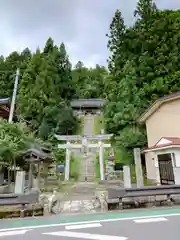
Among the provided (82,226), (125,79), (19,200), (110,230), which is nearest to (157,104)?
(125,79)

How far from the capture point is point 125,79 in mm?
23594

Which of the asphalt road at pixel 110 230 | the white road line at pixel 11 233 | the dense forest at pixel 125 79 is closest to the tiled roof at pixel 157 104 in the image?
the dense forest at pixel 125 79

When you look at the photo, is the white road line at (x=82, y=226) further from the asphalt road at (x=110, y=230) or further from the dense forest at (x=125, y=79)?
the dense forest at (x=125, y=79)

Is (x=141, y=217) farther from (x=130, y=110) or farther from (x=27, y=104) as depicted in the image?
(x=27, y=104)

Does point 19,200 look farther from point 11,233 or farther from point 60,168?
point 60,168

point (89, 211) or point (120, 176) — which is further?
point (120, 176)

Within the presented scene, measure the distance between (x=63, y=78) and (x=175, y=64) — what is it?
789 inches

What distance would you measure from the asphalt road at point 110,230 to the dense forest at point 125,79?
14622 mm

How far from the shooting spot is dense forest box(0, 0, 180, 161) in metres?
21.8

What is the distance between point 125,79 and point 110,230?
2007 cm

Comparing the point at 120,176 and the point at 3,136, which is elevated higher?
the point at 3,136

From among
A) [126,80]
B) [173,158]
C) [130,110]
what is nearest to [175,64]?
[126,80]

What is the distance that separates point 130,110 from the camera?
2192 centimetres

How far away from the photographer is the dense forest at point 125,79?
71.6ft
